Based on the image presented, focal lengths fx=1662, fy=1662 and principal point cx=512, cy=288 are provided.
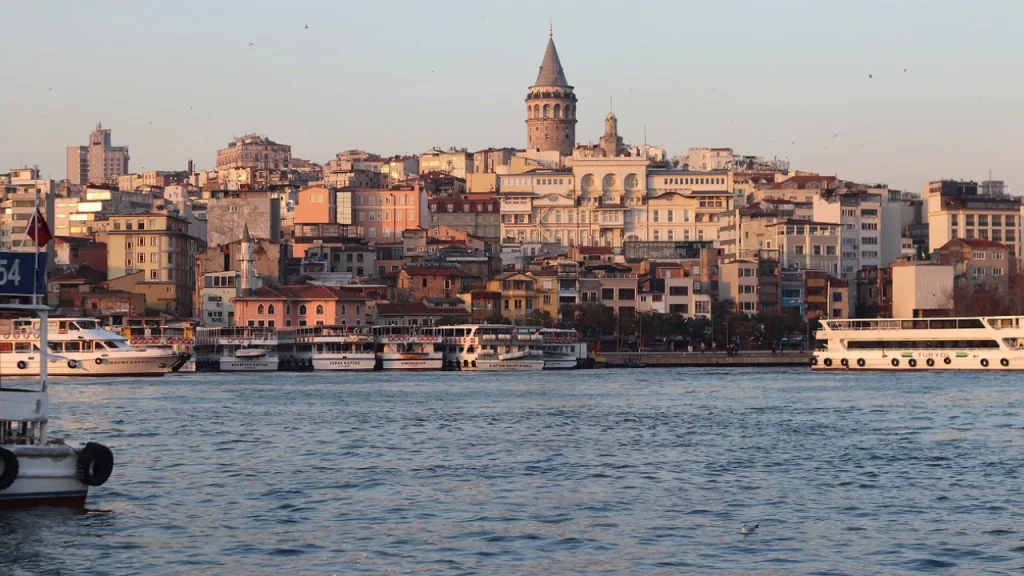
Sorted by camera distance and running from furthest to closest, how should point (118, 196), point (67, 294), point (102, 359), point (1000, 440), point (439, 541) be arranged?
point (118, 196) → point (67, 294) → point (102, 359) → point (1000, 440) → point (439, 541)

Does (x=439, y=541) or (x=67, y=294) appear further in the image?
(x=67, y=294)

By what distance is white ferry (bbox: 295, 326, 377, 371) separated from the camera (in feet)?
264

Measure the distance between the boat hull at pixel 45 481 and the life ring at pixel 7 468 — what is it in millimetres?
95

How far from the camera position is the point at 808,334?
301 ft

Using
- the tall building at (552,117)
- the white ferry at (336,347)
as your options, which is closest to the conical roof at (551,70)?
the tall building at (552,117)

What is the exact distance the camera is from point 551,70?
17225 cm

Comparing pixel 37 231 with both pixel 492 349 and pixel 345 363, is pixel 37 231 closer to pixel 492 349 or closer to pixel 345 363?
pixel 492 349

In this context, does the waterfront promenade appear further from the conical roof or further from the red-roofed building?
the conical roof

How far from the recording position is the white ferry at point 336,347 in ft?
264

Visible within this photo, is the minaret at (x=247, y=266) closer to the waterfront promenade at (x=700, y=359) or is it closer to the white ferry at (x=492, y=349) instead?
the white ferry at (x=492, y=349)

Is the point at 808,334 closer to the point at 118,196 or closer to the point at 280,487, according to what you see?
the point at 118,196

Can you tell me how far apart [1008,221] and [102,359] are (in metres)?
71.8

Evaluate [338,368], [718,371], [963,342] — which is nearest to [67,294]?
[338,368]

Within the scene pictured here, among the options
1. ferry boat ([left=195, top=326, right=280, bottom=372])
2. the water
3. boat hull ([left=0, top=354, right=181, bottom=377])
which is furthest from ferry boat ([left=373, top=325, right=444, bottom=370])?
the water
